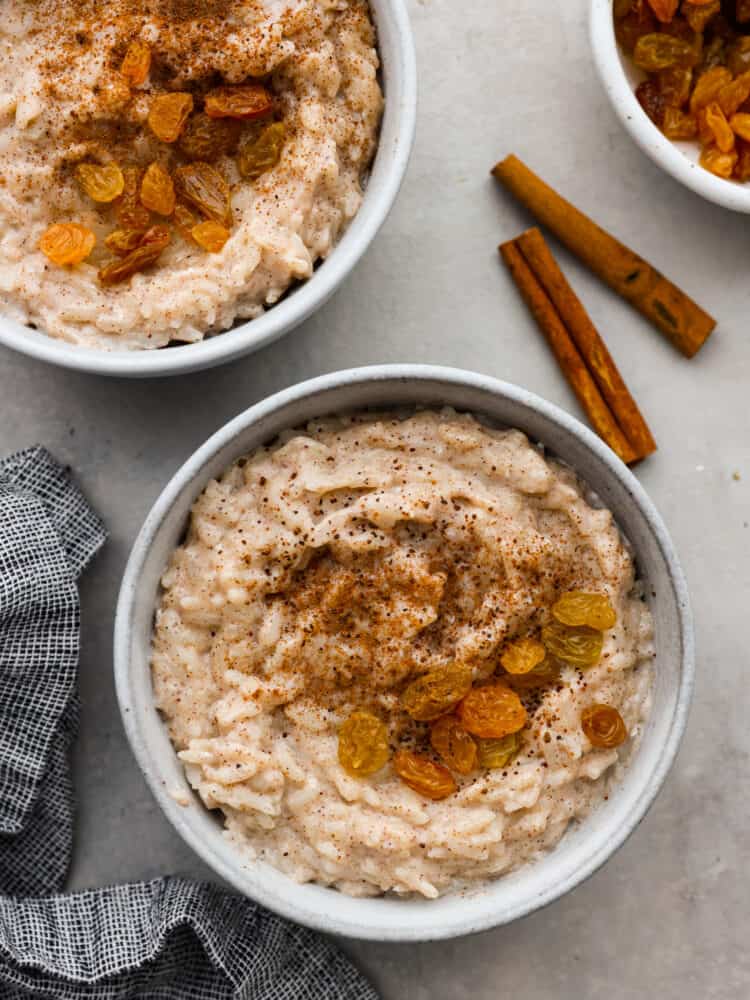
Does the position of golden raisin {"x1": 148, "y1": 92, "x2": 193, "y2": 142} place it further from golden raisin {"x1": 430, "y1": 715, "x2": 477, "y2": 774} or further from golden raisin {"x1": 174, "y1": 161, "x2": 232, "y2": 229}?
golden raisin {"x1": 430, "y1": 715, "x2": 477, "y2": 774}

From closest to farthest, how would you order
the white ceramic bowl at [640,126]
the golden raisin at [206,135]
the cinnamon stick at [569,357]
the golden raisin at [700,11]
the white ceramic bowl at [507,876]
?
the white ceramic bowl at [507,876], the golden raisin at [206,135], the white ceramic bowl at [640,126], the golden raisin at [700,11], the cinnamon stick at [569,357]

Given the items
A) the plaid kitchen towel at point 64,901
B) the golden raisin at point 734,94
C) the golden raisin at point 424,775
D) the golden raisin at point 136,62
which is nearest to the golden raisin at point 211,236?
the golden raisin at point 136,62

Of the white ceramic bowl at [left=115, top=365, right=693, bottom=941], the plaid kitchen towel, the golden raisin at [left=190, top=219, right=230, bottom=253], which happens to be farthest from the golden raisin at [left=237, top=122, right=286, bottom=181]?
the plaid kitchen towel

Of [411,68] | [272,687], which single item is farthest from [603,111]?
[272,687]

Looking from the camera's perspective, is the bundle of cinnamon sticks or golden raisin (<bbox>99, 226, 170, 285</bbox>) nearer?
golden raisin (<bbox>99, 226, 170, 285</bbox>)

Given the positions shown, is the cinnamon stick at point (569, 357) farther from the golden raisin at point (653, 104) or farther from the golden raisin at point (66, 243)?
the golden raisin at point (66, 243)

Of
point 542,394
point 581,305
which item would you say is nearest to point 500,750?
point 542,394

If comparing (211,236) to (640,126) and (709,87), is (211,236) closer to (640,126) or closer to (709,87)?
(640,126)
